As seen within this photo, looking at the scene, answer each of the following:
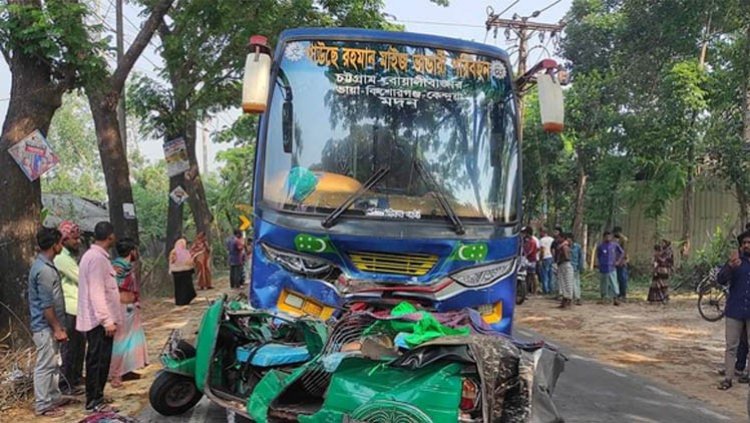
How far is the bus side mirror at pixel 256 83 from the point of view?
225 inches

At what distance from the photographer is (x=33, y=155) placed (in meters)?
8.02

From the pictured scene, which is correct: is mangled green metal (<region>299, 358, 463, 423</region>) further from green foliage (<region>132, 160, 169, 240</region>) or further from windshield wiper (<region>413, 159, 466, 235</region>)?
green foliage (<region>132, 160, 169, 240</region>)

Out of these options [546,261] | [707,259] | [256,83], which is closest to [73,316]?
[256,83]

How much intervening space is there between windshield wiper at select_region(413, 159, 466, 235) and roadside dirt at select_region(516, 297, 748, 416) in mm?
3684

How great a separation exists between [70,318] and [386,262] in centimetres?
330

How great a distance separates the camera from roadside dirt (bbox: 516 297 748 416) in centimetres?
838

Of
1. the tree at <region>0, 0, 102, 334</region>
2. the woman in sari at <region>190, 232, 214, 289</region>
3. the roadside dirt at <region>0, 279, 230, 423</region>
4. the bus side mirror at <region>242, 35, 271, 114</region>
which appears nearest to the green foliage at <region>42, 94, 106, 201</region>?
the woman in sari at <region>190, 232, 214, 289</region>

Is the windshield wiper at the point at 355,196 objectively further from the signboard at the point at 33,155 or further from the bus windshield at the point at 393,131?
the signboard at the point at 33,155

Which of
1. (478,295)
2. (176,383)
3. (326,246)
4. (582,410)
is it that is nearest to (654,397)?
(582,410)

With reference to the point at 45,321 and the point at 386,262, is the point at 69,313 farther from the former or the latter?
the point at 386,262

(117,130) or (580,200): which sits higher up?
(117,130)

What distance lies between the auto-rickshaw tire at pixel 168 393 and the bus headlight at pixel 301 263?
4.58 ft

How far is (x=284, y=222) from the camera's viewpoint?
18.7 ft

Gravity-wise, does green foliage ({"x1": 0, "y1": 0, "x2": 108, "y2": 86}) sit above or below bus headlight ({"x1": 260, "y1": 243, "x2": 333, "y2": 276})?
above
